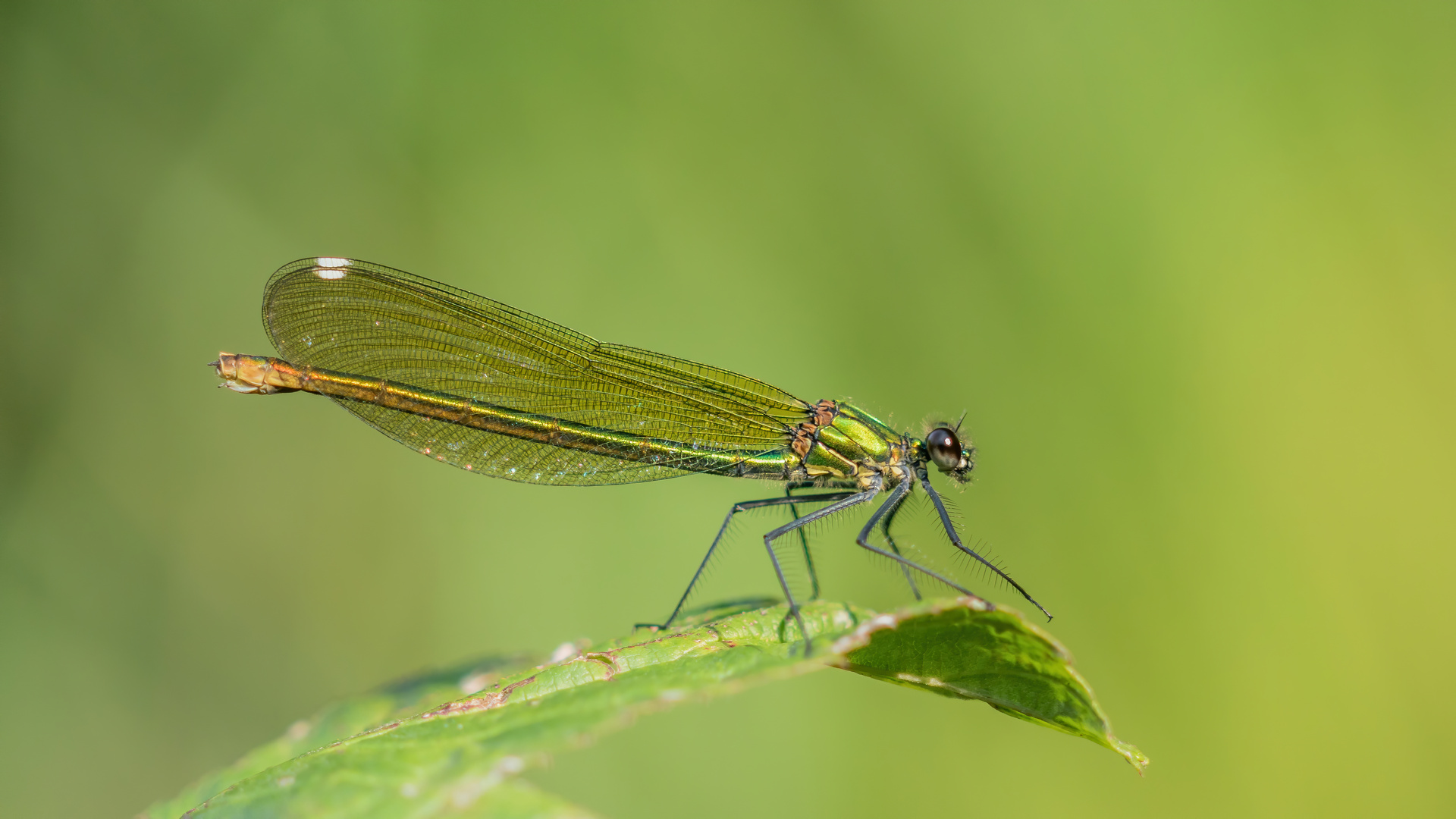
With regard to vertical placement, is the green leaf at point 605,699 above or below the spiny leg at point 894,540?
above

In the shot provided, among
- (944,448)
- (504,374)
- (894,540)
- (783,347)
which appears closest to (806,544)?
(894,540)

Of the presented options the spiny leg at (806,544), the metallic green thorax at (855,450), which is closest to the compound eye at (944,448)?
the metallic green thorax at (855,450)

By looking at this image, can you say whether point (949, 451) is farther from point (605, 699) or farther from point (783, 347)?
point (605, 699)

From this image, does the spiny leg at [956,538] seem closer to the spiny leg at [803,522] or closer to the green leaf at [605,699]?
the spiny leg at [803,522]

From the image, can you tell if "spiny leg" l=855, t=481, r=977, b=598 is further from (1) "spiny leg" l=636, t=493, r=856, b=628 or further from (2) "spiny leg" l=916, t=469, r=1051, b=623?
(1) "spiny leg" l=636, t=493, r=856, b=628

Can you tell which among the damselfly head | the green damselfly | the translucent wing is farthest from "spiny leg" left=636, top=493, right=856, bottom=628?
the damselfly head

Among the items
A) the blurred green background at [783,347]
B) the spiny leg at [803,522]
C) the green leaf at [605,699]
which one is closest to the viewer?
the green leaf at [605,699]
